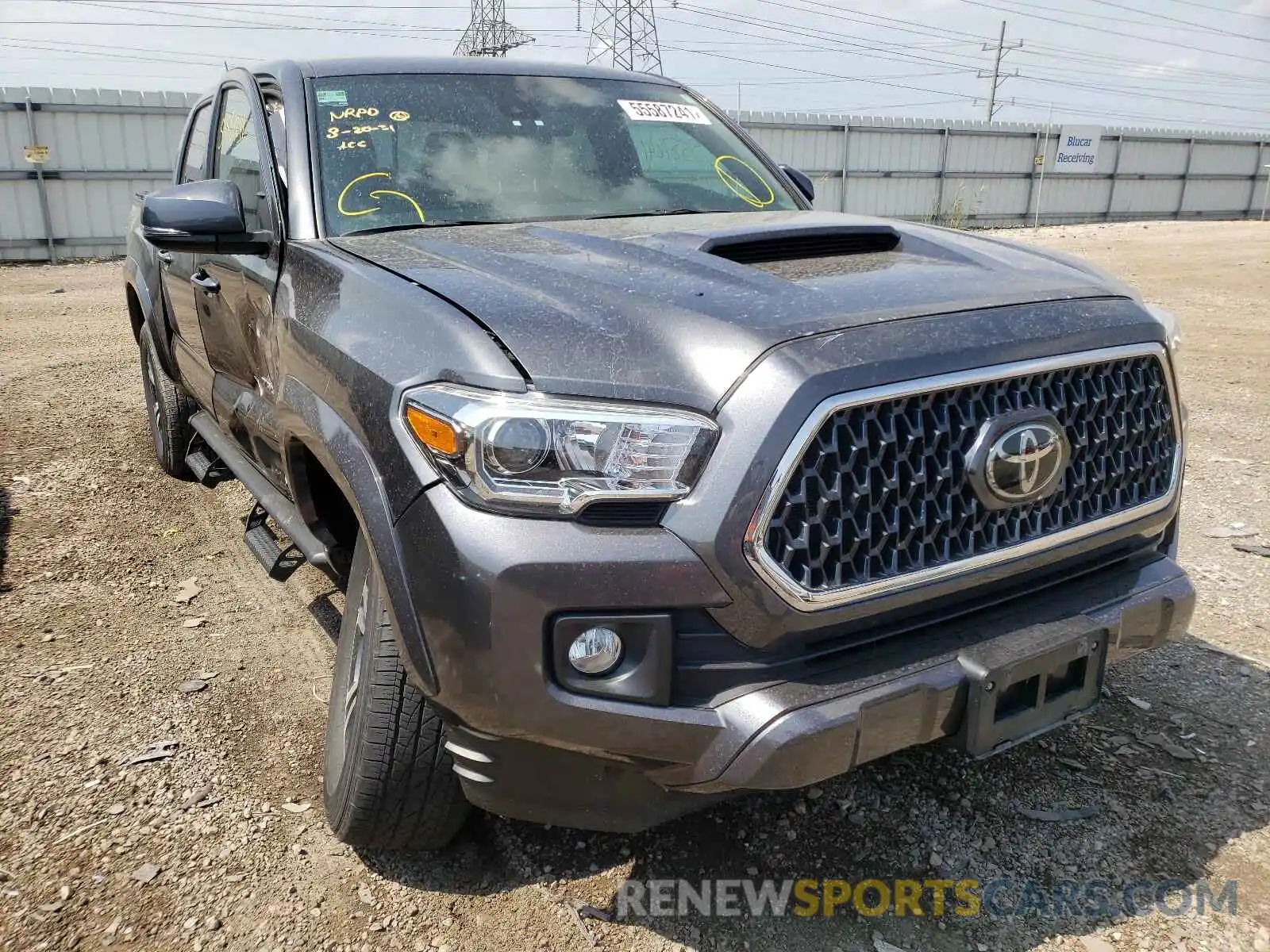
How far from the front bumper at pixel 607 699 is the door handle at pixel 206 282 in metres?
1.94

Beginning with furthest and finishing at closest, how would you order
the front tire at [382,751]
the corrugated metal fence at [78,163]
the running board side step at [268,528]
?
the corrugated metal fence at [78,163]
the running board side step at [268,528]
the front tire at [382,751]

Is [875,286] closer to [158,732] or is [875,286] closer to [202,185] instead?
[202,185]

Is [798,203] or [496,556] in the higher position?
[798,203]

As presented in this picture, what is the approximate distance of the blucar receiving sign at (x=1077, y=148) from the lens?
2683 cm

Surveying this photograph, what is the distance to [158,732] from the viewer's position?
298 cm

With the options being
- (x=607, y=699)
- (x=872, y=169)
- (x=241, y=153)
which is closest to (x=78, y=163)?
(x=241, y=153)

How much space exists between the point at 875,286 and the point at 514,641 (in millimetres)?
1047

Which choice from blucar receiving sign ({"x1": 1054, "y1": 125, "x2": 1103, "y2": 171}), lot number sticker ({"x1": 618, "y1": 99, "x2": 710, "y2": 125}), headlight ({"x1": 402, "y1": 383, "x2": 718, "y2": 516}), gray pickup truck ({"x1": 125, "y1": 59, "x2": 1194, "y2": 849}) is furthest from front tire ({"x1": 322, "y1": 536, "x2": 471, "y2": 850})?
blucar receiving sign ({"x1": 1054, "y1": 125, "x2": 1103, "y2": 171})

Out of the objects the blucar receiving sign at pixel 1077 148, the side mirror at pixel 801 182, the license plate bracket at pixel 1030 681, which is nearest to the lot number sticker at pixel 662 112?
the side mirror at pixel 801 182

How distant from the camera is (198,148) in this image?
4.46 metres

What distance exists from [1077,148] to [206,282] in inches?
1106

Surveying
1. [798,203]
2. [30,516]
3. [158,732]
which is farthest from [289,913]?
[30,516]

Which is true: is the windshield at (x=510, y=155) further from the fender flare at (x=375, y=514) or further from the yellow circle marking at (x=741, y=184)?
the fender flare at (x=375, y=514)

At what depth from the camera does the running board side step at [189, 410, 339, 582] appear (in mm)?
2660
